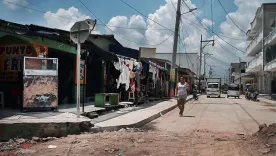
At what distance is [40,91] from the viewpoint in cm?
993

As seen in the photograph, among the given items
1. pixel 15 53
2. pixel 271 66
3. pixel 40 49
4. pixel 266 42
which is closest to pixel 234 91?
pixel 266 42

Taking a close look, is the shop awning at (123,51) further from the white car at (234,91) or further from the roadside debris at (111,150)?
the white car at (234,91)

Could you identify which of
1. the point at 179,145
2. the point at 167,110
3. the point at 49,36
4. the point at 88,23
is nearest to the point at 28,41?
the point at 49,36

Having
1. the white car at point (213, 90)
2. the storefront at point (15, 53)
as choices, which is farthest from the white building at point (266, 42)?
the storefront at point (15, 53)

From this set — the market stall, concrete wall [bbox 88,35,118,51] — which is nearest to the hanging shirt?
concrete wall [bbox 88,35,118,51]

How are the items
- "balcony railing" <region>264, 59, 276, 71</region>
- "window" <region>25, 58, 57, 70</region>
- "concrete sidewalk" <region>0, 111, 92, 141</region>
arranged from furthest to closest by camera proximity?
"balcony railing" <region>264, 59, 276, 71</region> → "window" <region>25, 58, 57, 70</region> → "concrete sidewalk" <region>0, 111, 92, 141</region>

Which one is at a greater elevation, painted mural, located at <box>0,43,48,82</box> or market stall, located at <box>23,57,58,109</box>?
painted mural, located at <box>0,43,48,82</box>

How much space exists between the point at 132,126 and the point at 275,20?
116ft

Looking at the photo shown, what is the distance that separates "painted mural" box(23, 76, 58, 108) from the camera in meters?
9.70

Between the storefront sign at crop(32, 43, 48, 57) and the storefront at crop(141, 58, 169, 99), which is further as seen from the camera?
the storefront at crop(141, 58, 169, 99)

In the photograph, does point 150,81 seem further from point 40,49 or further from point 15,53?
point 15,53

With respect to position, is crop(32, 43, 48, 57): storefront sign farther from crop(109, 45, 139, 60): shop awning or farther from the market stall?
crop(109, 45, 139, 60): shop awning

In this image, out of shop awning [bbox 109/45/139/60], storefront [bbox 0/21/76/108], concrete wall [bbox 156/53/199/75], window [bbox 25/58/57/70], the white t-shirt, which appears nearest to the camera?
window [bbox 25/58/57/70]

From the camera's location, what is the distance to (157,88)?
90.3ft
